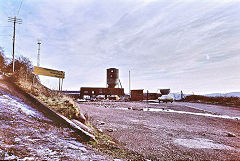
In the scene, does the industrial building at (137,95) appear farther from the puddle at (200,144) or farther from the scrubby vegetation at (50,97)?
the puddle at (200,144)

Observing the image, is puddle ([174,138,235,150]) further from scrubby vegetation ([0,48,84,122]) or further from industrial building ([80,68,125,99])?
industrial building ([80,68,125,99])

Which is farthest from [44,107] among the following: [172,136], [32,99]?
[172,136]

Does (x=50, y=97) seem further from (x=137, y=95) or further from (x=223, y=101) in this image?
(x=137, y=95)

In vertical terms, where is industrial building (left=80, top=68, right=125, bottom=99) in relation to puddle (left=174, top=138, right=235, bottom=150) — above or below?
above

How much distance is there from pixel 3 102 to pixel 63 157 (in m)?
2.80

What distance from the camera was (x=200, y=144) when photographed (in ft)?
11.7

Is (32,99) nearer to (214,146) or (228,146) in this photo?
(214,146)

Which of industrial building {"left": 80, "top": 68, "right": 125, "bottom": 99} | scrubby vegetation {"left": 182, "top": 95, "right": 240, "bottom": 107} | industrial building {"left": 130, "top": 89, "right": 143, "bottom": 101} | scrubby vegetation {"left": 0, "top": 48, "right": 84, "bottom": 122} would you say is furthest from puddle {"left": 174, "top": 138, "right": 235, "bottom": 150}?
industrial building {"left": 80, "top": 68, "right": 125, "bottom": 99}

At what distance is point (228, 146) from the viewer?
3500mm

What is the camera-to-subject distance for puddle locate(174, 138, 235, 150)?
11.1 feet

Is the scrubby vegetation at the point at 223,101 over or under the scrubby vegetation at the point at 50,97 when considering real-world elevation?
under

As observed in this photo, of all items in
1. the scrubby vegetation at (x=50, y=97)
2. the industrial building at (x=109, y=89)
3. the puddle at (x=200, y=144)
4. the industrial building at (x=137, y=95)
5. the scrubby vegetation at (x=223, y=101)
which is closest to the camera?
the puddle at (x=200, y=144)

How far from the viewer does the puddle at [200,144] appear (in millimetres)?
3391

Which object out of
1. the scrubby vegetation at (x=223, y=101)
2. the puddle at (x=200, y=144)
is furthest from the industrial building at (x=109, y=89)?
the puddle at (x=200, y=144)
